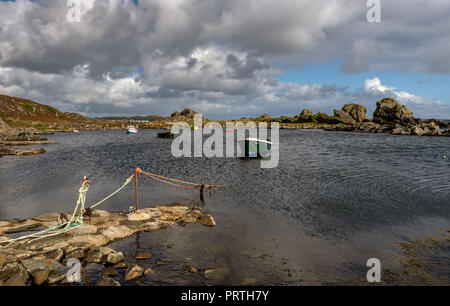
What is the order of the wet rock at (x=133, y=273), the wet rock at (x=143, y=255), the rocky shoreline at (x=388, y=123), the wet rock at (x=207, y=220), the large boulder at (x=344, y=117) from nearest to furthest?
the wet rock at (x=133, y=273) → the wet rock at (x=143, y=255) → the wet rock at (x=207, y=220) → the rocky shoreline at (x=388, y=123) → the large boulder at (x=344, y=117)

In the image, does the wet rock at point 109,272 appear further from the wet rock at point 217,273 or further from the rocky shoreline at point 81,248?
the wet rock at point 217,273

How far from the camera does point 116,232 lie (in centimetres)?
1495

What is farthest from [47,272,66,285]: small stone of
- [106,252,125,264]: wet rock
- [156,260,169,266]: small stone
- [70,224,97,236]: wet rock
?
[156,260,169,266]: small stone

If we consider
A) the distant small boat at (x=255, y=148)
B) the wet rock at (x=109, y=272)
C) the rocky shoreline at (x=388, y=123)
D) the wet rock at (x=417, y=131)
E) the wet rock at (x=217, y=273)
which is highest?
the rocky shoreline at (x=388, y=123)

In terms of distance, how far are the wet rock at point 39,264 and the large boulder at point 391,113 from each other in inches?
7299

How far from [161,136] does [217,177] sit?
259 feet

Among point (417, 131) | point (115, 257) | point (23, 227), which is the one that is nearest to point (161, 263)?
point (115, 257)

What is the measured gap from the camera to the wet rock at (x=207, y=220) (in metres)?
17.2

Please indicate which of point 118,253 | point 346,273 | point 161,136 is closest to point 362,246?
point 346,273

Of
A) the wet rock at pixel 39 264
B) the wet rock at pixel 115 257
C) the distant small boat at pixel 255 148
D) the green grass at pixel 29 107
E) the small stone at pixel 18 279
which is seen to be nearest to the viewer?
the small stone at pixel 18 279

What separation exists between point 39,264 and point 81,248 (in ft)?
6.83

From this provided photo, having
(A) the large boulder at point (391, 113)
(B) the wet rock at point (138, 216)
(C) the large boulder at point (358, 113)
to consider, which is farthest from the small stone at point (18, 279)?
(C) the large boulder at point (358, 113)

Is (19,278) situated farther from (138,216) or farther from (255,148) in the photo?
(255,148)
